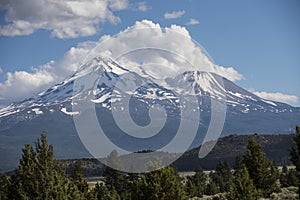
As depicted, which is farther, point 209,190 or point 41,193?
point 209,190

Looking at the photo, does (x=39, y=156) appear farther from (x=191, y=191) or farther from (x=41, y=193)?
(x=191, y=191)

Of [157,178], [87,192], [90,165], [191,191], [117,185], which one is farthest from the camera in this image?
[90,165]

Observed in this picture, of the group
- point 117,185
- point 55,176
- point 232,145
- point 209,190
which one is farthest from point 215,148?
point 55,176

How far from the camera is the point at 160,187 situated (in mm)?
32438

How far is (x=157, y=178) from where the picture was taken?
32594 mm

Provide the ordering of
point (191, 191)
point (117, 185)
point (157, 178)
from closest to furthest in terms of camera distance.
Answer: point (157, 178)
point (117, 185)
point (191, 191)

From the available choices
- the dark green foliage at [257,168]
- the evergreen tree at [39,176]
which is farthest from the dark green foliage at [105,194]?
the dark green foliage at [257,168]

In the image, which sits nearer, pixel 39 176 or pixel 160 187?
pixel 160 187

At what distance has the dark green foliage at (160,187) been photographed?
106ft

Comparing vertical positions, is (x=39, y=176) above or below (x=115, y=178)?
above

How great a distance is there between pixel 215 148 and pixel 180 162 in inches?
670

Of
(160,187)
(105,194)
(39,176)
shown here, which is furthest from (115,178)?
(160,187)

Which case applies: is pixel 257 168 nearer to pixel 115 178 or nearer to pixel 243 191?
pixel 243 191

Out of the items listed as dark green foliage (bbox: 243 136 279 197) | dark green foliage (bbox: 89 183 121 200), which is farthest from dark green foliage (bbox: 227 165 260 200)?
dark green foliage (bbox: 89 183 121 200)
